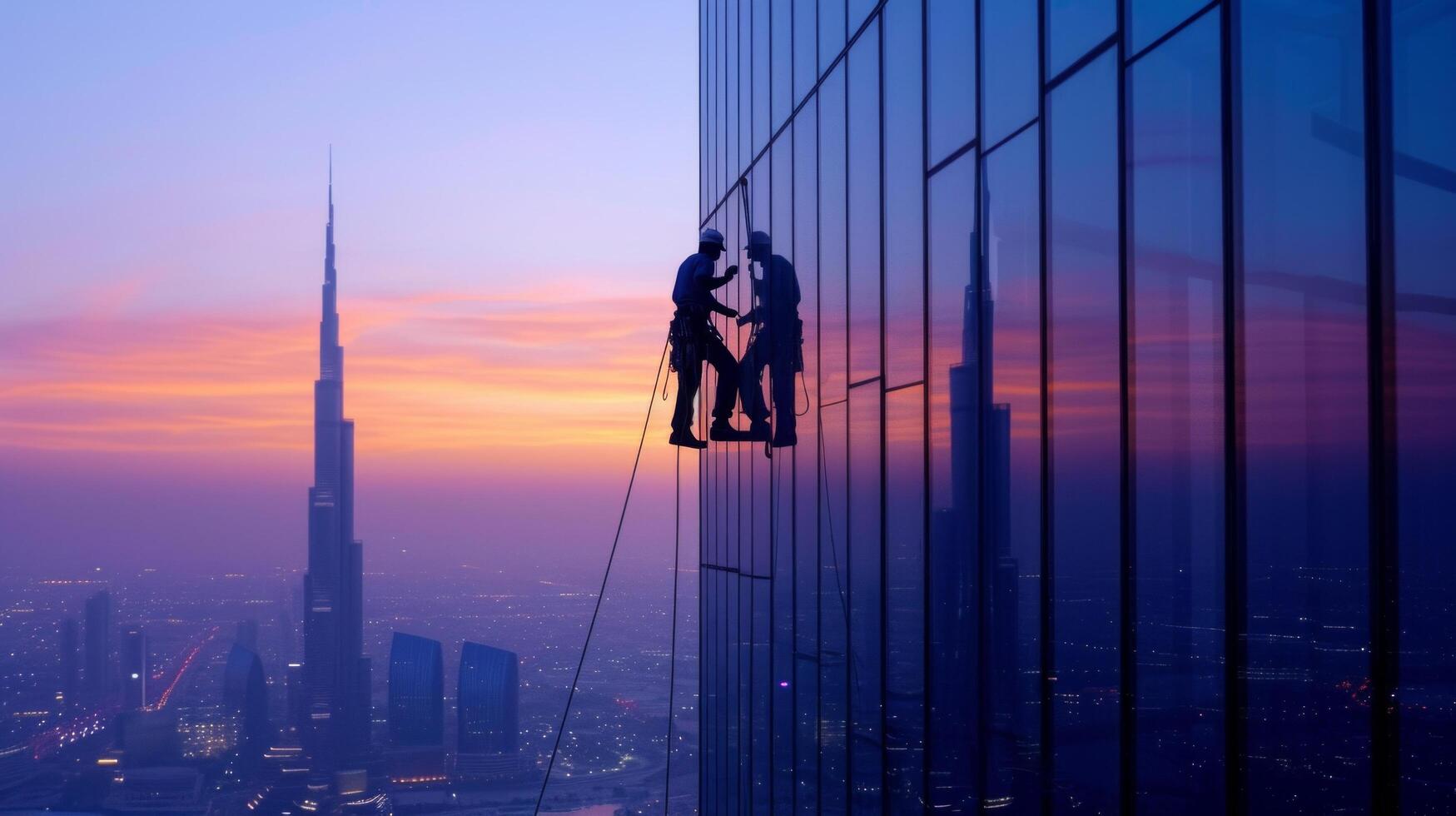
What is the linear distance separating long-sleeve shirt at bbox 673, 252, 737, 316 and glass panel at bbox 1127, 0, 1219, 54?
7.61m

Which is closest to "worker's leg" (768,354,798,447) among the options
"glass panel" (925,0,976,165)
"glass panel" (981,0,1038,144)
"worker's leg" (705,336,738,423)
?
"worker's leg" (705,336,738,423)

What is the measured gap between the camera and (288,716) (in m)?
145

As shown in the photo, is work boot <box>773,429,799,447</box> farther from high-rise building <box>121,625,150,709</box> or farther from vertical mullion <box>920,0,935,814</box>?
high-rise building <box>121,625,150,709</box>

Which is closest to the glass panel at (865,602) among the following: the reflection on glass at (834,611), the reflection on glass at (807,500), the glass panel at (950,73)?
the reflection on glass at (834,611)

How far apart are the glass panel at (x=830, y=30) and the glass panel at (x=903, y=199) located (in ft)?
4.77

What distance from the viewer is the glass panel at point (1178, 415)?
5.28 meters

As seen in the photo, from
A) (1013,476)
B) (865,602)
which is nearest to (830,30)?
(865,602)

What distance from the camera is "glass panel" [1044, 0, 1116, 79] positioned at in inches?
247

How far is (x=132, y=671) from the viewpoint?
144 meters

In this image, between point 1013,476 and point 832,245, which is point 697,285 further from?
point 1013,476

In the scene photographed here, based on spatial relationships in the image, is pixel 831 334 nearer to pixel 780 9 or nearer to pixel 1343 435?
pixel 780 9

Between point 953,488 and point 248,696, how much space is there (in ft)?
461

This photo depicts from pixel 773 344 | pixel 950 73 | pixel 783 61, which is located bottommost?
pixel 773 344

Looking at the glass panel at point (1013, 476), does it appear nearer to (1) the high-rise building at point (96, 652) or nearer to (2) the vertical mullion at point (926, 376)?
(2) the vertical mullion at point (926, 376)
